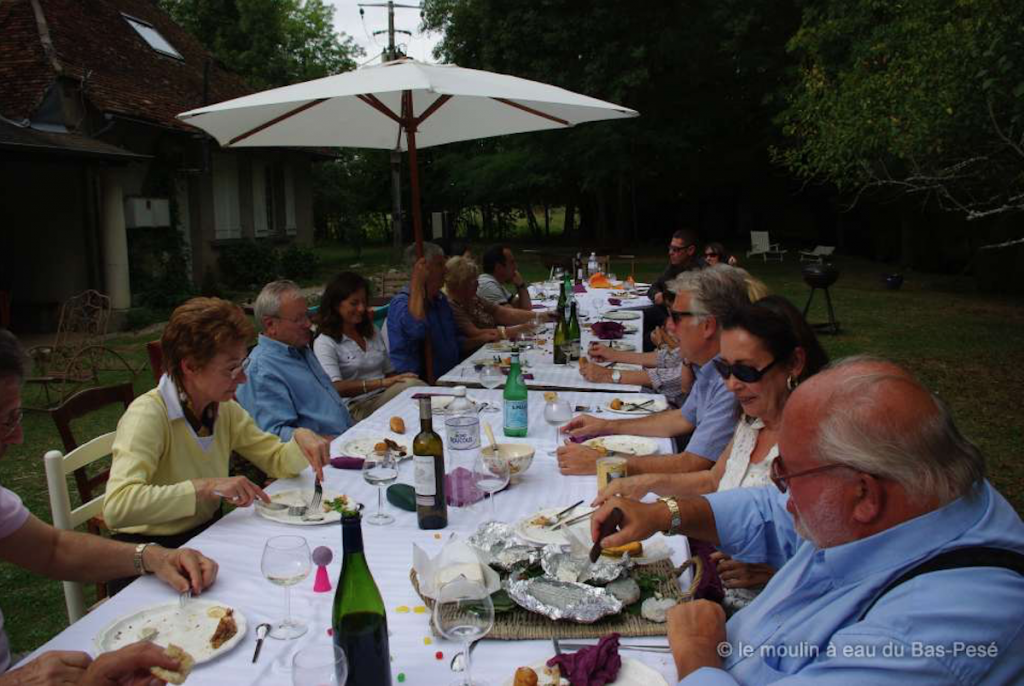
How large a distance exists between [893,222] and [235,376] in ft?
73.0

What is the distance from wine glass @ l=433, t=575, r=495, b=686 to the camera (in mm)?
1572

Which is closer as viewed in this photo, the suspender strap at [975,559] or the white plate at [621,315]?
the suspender strap at [975,559]

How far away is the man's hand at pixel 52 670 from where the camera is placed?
1611 mm

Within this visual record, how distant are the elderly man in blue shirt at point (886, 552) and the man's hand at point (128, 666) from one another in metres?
1.08

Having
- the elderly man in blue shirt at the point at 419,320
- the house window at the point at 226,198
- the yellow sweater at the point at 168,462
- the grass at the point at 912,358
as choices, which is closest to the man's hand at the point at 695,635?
the yellow sweater at the point at 168,462

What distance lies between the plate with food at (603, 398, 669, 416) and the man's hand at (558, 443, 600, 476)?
0.97 m

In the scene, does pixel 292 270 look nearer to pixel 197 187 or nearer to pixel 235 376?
pixel 197 187

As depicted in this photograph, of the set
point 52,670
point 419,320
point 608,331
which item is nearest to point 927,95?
point 608,331

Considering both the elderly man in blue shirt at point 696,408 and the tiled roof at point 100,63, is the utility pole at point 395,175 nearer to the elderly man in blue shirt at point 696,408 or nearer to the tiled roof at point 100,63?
the tiled roof at point 100,63

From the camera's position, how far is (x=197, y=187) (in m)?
15.3

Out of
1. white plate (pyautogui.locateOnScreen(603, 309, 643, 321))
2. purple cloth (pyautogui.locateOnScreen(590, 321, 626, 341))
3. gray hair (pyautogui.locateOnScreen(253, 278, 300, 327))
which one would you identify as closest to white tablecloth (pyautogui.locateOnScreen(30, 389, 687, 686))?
gray hair (pyautogui.locateOnScreen(253, 278, 300, 327))

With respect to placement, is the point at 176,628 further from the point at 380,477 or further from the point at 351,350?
the point at 351,350

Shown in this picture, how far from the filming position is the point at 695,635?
166 cm

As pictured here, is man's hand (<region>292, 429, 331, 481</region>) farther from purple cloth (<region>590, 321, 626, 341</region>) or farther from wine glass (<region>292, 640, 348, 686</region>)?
purple cloth (<region>590, 321, 626, 341</region>)
